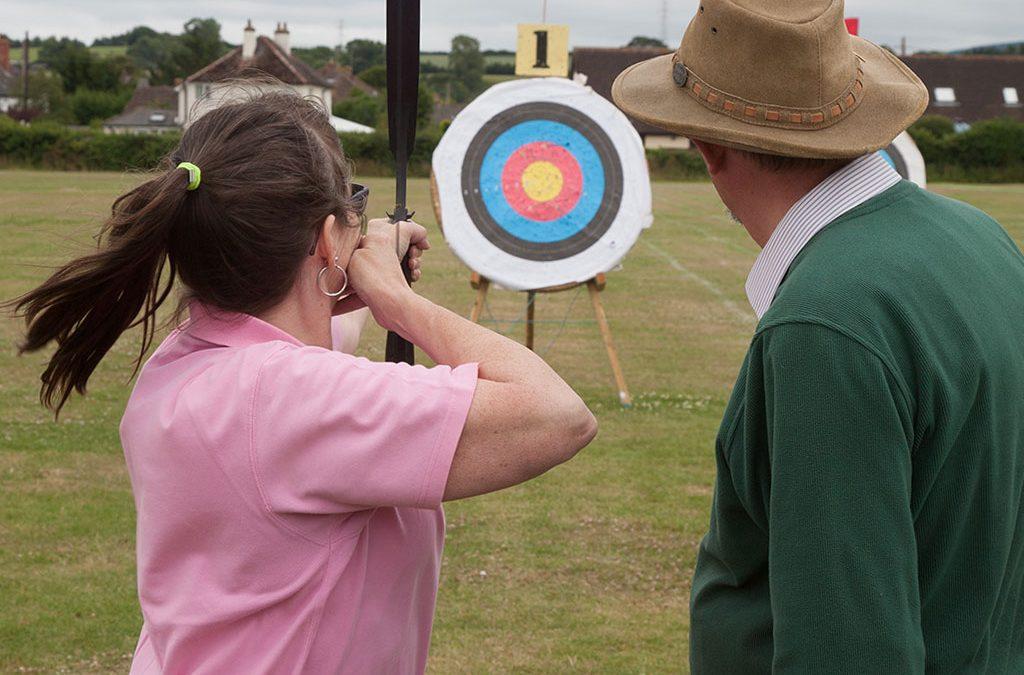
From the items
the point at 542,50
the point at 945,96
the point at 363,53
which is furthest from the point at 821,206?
the point at 363,53

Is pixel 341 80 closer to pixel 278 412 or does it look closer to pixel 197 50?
pixel 197 50

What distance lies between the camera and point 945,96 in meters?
42.5

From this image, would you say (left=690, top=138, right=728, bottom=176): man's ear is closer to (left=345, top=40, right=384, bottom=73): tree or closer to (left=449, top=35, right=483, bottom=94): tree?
(left=449, top=35, right=483, bottom=94): tree

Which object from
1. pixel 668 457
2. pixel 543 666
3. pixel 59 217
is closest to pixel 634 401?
pixel 668 457

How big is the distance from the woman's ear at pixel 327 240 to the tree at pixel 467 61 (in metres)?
62.3

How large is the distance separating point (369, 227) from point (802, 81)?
571 millimetres

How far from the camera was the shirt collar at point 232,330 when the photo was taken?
1299mm

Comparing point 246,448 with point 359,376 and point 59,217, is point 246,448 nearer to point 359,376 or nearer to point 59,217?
point 359,376

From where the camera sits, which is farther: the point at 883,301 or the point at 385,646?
the point at 385,646

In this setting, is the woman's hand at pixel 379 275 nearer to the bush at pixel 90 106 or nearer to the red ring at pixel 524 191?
the red ring at pixel 524 191

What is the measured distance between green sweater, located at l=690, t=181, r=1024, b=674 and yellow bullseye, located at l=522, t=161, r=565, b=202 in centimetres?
470

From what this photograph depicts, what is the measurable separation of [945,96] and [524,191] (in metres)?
40.6

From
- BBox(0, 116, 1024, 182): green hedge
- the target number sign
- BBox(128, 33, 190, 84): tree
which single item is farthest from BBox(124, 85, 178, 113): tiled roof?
the target number sign

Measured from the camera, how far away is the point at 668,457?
4855mm
